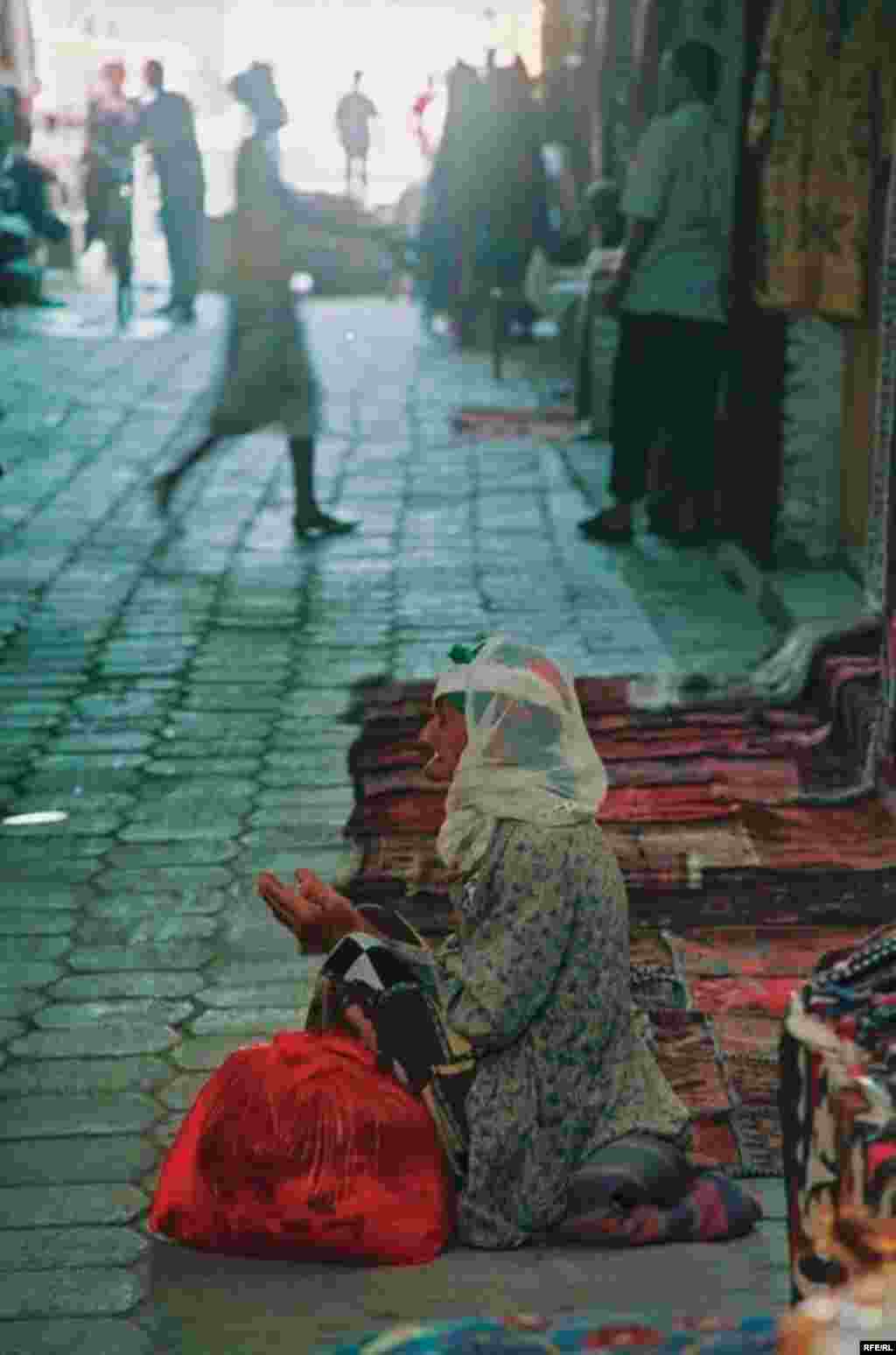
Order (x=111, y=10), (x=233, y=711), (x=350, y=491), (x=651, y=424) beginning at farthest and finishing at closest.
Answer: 1. (x=111, y=10)
2. (x=350, y=491)
3. (x=651, y=424)
4. (x=233, y=711)

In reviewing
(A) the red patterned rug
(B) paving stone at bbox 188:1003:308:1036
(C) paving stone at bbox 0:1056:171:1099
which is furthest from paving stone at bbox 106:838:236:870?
(A) the red patterned rug

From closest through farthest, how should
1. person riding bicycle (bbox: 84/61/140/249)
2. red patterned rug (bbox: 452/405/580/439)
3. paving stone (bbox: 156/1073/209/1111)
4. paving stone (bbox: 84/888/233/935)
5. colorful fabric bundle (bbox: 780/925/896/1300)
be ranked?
colorful fabric bundle (bbox: 780/925/896/1300) → paving stone (bbox: 156/1073/209/1111) → paving stone (bbox: 84/888/233/935) → red patterned rug (bbox: 452/405/580/439) → person riding bicycle (bbox: 84/61/140/249)

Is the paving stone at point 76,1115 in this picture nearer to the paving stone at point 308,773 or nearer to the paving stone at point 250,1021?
the paving stone at point 250,1021

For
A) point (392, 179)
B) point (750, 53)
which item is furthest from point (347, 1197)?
point (392, 179)

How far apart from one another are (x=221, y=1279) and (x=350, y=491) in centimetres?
897

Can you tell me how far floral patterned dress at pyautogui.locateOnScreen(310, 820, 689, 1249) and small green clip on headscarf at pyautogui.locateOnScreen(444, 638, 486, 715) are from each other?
229 millimetres

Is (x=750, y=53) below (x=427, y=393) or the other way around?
the other way around

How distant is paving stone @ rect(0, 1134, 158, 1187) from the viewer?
16.2 feet

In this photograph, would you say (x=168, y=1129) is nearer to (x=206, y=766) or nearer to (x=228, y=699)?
(x=206, y=766)

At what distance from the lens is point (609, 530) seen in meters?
11.6

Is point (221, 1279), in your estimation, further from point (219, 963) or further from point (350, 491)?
point (350, 491)

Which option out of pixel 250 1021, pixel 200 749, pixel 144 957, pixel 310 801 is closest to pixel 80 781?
pixel 200 749

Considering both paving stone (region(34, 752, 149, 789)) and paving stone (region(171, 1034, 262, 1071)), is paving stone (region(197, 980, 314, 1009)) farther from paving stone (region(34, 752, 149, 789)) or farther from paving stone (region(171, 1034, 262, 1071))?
paving stone (region(34, 752, 149, 789))

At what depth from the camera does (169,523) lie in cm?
1228
